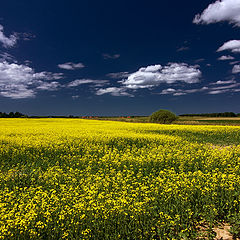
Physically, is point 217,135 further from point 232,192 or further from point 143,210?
point 143,210

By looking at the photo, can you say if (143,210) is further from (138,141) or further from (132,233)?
(138,141)

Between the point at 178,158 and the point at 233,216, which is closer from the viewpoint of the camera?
the point at 233,216

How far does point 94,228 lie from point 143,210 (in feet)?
3.96

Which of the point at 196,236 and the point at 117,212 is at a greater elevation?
the point at 117,212

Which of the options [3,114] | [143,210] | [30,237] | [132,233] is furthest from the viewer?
[3,114]

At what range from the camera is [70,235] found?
12.9 feet

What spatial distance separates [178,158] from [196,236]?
5572mm

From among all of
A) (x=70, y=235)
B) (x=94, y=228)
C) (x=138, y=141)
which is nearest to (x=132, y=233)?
(x=94, y=228)

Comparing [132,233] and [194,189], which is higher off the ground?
[194,189]

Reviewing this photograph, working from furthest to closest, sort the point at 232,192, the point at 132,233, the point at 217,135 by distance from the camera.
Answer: the point at 217,135, the point at 232,192, the point at 132,233

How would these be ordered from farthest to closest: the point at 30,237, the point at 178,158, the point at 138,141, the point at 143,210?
1. the point at 138,141
2. the point at 178,158
3. the point at 143,210
4. the point at 30,237

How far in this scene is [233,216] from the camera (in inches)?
187

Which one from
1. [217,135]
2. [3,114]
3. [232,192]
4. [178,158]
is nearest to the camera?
[232,192]

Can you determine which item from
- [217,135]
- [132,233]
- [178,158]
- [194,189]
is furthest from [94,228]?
[217,135]
